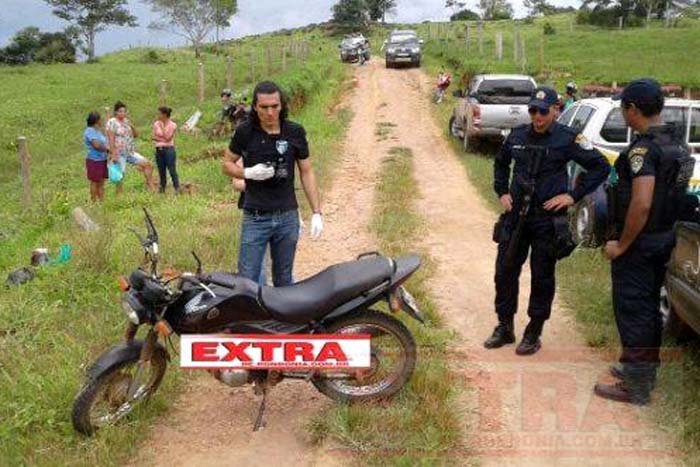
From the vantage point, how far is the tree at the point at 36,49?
144ft

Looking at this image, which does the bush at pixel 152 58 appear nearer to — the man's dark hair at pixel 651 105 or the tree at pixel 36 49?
the tree at pixel 36 49

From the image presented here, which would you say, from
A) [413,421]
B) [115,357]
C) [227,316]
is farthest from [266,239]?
[413,421]

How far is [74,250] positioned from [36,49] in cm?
4391

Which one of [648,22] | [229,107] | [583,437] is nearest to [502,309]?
[583,437]

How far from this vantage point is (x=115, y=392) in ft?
13.2

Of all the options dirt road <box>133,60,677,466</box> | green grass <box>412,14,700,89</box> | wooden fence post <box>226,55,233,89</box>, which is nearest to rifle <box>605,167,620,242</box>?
dirt road <box>133,60,677,466</box>

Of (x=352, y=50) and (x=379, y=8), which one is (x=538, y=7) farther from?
(x=352, y=50)

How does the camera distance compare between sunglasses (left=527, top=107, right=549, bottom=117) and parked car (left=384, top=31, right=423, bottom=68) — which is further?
parked car (left=384, top=31, right=423, bottom=68)

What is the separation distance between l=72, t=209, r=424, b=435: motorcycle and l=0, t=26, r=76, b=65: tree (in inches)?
1753

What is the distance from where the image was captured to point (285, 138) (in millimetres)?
4578

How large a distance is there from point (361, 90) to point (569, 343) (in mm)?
22184

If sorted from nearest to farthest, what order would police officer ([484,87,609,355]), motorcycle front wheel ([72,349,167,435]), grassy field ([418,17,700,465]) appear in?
motorcycle front wheel ([72,349,167,435])
grassy field ([418,17,700,465])
police officer ([484,87,609,355])

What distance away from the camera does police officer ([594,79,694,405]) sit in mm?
3918

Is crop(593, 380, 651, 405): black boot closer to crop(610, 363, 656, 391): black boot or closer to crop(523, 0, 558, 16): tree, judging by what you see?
crop(610, 363, 656, 391): black boot
